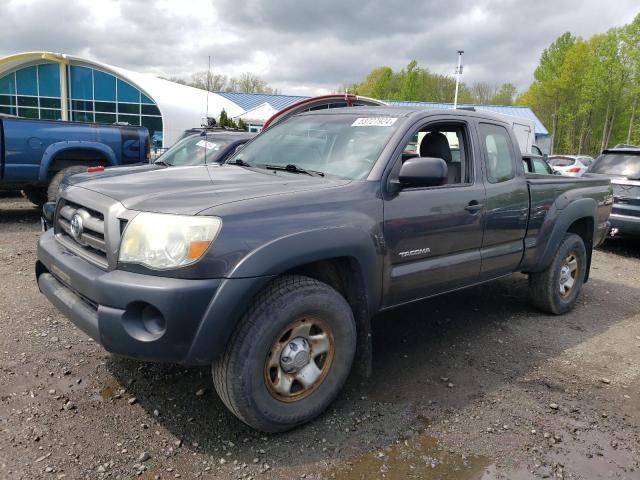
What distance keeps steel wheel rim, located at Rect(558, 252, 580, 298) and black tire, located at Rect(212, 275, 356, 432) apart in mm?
3041

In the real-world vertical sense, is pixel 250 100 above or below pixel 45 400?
above

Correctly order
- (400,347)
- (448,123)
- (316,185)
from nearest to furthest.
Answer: (316,185) < (448,123) < (400,347)

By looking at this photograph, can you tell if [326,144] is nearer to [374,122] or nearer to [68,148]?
[374,122]

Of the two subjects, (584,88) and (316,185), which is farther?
(584,88)

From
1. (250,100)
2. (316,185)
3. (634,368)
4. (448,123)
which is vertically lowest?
(634,368)

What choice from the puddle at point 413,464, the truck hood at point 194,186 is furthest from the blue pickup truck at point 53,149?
the puddle at point 413,464

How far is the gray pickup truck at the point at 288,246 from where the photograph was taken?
2371 millimetres

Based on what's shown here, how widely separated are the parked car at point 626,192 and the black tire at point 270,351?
6.74 metres

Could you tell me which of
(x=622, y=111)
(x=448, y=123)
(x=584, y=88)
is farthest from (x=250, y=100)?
(x=448, y=123)

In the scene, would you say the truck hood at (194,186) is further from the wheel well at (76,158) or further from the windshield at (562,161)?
the windshield at (562,161)

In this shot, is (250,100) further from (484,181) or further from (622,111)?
(484,181)

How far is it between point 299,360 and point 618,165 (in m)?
8.13

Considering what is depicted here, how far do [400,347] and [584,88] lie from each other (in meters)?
48.5

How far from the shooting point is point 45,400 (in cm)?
297
